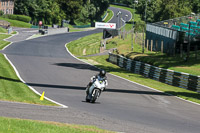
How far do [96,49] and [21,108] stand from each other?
198 feet

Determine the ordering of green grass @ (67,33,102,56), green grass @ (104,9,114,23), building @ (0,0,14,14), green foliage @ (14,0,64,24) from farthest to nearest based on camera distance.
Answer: green grass @ (104,9,114,23)
green foliage @ (14,0,64,24)
building @ (0,0,14,14)
green grass @ (67,33,102,56)

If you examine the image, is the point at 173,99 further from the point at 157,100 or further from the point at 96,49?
the point at 96,49

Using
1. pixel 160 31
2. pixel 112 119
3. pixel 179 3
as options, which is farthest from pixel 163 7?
pixel 112 119

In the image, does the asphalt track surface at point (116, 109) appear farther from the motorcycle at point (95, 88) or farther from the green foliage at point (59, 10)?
the green foliage at point (59, 10)

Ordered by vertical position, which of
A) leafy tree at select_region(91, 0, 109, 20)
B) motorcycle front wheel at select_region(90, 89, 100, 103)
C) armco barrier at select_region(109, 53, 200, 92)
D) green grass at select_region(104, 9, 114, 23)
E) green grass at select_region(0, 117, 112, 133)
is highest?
leafy tree at select_region(91, 0, 109, 20)

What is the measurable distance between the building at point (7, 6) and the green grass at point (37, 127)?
10769 centimetres

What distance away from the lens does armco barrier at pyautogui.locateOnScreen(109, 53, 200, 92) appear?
33.4 m

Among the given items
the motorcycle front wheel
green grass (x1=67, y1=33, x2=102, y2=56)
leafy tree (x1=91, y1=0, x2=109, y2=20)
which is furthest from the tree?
the motorcycle front wheel

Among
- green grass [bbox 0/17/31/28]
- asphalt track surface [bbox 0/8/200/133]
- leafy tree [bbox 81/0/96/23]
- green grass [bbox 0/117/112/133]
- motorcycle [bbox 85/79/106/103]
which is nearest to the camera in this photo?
green grass [bbox 0/117/112/133]

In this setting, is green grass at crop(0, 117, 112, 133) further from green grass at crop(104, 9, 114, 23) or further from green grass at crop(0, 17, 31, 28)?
green grass at crop(104, 9, 114, 23)

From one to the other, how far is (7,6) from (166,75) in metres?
87.8

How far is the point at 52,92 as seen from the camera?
81.0 ft

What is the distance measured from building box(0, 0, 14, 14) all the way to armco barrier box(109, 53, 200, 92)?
74.1 m

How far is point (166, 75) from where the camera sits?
37.5 m
